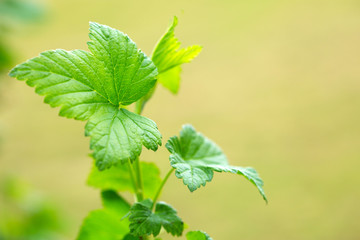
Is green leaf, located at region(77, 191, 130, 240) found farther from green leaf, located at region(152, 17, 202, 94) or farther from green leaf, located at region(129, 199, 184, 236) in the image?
green leaf, located at region(152, 17, 202, 94)

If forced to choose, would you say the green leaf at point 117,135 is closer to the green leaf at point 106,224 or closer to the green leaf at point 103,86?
the green leaf at point 103,86

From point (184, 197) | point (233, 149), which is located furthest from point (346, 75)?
point (184, 197)

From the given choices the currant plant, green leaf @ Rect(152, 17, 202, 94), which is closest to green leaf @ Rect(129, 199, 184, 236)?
the currant plant

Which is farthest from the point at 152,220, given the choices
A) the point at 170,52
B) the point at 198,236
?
the point at 170,52

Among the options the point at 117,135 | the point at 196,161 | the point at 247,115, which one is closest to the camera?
the point at 117,135

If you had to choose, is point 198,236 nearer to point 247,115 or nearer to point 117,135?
point 117,135

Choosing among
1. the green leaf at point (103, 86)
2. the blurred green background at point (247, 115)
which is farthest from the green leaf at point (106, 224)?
the blurred green background at point (247, 115)

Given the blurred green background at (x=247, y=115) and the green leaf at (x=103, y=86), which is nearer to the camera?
the green leaf at (x=103, y=86)
